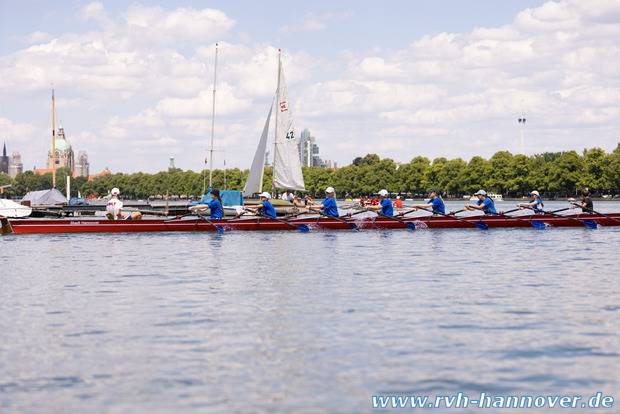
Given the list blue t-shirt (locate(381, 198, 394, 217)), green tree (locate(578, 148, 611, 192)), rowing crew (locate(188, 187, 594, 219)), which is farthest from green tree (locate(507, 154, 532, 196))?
blue t-shirt (locate(381, 198, 394, 217))

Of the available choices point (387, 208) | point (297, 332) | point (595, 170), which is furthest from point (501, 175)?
point (297, 332)

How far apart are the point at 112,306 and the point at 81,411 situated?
6624 mm

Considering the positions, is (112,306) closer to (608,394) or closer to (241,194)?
(608,394)

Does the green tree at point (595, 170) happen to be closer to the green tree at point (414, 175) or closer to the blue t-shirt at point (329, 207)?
the green tree at point (414, 175)

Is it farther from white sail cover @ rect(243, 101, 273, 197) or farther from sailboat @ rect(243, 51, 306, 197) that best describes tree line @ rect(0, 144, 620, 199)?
sailboat @ rect(243, 51, 306, 197)

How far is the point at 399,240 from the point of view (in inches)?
1267

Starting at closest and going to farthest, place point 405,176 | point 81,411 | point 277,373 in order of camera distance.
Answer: point 81,411 → point 277,373 → point 405,176

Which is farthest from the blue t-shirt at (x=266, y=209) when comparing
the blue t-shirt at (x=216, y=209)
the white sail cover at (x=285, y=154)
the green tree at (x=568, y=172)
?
the green tree at (x=568, y=172)

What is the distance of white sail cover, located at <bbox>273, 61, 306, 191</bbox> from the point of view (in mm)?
49312

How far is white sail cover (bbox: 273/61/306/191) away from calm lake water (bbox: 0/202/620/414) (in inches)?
1010

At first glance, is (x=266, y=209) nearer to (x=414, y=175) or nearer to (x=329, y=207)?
(x=329, y=207)

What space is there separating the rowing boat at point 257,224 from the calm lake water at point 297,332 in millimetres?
8741

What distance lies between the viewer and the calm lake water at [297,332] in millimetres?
8727

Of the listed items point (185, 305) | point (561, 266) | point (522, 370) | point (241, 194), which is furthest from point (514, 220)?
point (522, 370)
